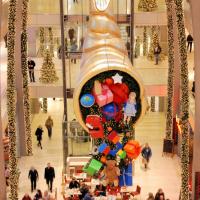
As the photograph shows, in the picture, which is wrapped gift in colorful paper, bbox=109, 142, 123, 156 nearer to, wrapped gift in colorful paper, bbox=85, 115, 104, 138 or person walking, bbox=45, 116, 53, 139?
wrapped gift in colorful paper, bbox=85, 115, 104, 138

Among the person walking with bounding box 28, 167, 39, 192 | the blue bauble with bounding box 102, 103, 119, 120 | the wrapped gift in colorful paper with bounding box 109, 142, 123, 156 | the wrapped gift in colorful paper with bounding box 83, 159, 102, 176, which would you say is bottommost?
the person walking with bounding box 28, 167, 39, 192

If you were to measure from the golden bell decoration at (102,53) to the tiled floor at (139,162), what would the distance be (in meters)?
8.80

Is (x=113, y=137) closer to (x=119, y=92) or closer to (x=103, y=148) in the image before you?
(x=103, y=148)

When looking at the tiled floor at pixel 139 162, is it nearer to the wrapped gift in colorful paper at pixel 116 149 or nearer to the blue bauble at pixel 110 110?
the wrapped gift in colorful paper at pixel 116 149

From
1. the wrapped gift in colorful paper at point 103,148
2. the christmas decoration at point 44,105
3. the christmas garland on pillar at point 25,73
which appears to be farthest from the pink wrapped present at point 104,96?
the christmas decoration at point 44,105

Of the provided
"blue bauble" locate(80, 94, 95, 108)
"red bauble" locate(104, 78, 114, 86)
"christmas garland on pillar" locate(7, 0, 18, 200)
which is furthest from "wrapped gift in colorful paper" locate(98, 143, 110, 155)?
→ "christmas garland on pillar" locate(7, 0, 18, 200)

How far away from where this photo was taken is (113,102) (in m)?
11.3

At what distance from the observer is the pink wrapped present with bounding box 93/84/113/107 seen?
433 inches

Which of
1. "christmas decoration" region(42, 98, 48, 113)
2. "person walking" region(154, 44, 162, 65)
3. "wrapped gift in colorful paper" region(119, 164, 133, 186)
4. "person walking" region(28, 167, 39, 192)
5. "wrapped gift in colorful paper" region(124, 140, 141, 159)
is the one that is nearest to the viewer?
"wrapped gift in colorful paper" region(124, 140, 141, 159)

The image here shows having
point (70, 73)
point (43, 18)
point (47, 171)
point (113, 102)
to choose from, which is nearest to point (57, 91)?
point (70, 73)

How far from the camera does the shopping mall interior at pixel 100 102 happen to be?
1123 centimetres

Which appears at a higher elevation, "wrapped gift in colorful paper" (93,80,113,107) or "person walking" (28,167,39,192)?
"wrapped gift in colorful paper" (93,80,113,107)

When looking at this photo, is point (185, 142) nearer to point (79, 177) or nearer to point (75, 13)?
point (79, 177)

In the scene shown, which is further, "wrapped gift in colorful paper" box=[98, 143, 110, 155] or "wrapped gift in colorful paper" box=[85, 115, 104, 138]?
"wrapped gift in colorful paper" box=[98, 143, 110, 155]
